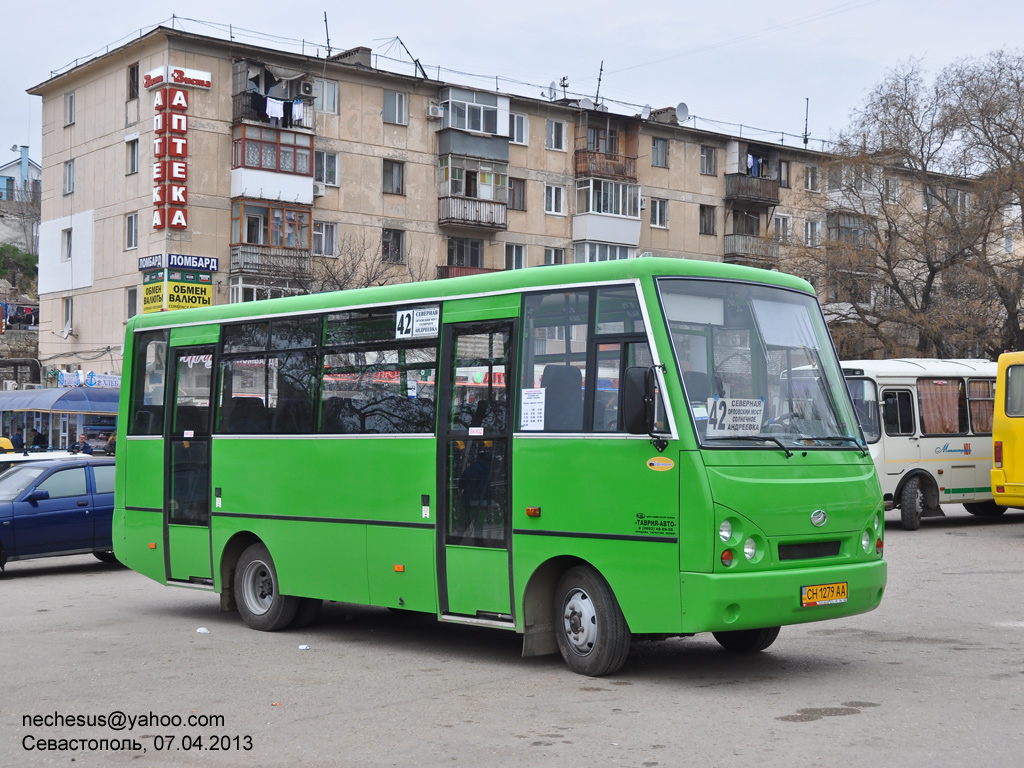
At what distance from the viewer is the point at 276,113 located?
4516 cm

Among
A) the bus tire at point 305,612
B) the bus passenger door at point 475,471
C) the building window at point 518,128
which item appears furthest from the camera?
the building window at point 518,128

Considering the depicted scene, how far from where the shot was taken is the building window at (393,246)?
4947 centimetres

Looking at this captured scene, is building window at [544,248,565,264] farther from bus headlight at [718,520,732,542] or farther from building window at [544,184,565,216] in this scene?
bus headlight at [718,520,732,542]

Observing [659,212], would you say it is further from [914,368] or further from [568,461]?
[568,461]

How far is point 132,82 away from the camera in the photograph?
46.1 meters

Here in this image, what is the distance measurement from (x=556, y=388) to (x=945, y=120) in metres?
34.3

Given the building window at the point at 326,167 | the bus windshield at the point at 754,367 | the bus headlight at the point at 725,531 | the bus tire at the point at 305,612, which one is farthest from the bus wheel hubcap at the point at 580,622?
the building window at the point at 326,167

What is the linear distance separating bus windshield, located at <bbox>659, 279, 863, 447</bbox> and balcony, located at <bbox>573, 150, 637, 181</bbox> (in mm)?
45276

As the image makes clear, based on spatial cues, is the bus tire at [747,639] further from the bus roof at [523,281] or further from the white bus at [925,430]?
the white bus at [925,430]

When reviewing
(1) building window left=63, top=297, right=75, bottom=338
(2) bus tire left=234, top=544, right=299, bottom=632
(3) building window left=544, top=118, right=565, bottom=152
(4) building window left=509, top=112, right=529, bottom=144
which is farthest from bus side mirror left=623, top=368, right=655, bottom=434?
(3) building window left=544, top=118, right=565, bottom=152

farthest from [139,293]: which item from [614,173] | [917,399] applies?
[917,399]

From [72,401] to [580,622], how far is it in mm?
37612

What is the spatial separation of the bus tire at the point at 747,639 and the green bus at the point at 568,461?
20mm

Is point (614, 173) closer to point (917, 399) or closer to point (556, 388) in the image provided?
point (917, 399)
